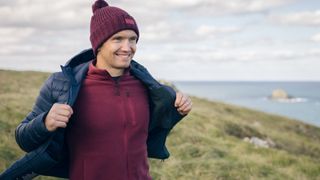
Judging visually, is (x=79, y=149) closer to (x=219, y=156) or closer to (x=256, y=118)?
(x=219, y=156)

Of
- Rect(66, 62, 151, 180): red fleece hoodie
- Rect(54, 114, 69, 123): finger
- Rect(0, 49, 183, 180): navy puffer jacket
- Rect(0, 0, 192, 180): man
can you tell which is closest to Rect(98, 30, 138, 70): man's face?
Rect(0, 0, 192, 180): man

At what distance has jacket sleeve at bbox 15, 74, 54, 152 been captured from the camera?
153 inches

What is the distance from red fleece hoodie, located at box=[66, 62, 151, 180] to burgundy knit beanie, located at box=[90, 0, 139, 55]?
309mm

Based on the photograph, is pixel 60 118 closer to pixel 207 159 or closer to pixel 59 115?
pixel 59 115

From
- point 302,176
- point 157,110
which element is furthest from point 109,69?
point 302,176

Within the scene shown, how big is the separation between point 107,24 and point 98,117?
0.90 metres

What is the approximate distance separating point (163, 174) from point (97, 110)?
6665 millimetres

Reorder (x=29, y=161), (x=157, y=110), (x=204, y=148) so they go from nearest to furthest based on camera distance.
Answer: (x=29, y=161) → (x=157, y=110) → (x=204, y=148)

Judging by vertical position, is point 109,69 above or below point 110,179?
above

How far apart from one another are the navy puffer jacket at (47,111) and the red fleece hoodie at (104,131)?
14cm

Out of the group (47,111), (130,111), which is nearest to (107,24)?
(130,111)

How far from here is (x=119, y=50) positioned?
14.1 ft

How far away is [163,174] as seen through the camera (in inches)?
417

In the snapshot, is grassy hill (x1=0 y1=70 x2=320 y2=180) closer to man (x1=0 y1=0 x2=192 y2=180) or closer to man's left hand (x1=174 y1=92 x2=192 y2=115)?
man (x1=0 y1=0 x2=192 y2=180)
